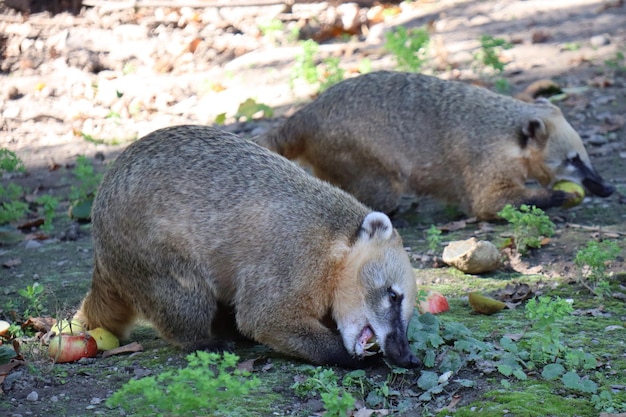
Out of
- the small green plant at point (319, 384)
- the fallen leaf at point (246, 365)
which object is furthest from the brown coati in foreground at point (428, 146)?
the small green plant at point (319, 384)

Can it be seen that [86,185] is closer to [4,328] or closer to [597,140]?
[4,328]

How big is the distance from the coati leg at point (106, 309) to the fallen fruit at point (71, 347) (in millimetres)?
283

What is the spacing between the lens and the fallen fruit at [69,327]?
511 centimetres

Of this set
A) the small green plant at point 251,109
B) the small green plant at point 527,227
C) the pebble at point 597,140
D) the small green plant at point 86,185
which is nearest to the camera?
the small green plant at point 527,227

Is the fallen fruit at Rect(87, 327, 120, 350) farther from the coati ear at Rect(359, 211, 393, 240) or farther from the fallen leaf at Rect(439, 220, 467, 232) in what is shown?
the fallen leaf at Rect(439, 220, 467, 232)

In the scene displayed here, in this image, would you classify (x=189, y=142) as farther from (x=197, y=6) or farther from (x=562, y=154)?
(x=197, y=6)

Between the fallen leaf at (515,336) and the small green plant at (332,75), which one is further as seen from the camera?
the small green plant at (332,75)

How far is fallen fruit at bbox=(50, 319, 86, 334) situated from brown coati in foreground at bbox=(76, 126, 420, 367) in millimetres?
129

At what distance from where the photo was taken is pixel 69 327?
527cm

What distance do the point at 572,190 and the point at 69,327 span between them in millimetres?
4919

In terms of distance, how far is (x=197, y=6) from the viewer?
44.9 ft

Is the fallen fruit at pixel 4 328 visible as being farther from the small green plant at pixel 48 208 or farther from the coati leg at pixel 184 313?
the small green plant at pixel 48 208

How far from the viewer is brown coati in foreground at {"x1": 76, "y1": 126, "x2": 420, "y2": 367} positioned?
4855 millimetres

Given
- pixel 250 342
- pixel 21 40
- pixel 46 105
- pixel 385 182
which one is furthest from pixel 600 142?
pixel 21 40
